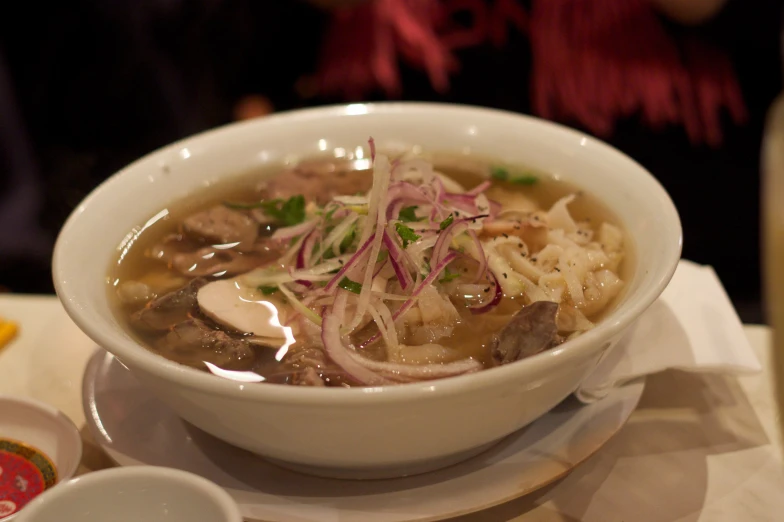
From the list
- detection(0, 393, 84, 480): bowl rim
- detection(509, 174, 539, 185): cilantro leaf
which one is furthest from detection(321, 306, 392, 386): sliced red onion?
detection(509, 174, 539, 185): cilantro leaf

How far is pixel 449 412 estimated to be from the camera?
909 mm

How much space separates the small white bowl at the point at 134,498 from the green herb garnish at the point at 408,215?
67 cm

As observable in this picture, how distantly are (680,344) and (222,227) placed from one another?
1.06 m

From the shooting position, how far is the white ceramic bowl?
0.88 m

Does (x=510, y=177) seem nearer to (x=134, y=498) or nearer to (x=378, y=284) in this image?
(x=378, y=284)

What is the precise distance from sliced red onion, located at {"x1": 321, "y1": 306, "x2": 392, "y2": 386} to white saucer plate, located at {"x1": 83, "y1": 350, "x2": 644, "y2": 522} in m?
0.16

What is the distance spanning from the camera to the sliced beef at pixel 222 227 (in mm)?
1637

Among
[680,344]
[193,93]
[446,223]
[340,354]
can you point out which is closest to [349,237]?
[446,223]

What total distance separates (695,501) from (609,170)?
2.43 feet

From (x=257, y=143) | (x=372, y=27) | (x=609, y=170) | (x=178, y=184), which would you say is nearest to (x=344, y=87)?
(x=372, y=27)

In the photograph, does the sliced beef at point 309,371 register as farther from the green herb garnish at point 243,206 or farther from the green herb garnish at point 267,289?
the green herb garnish at point 243,206

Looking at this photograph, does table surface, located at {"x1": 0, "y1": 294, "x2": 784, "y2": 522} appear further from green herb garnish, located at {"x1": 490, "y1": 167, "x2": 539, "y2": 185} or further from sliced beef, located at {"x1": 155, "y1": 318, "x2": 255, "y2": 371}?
green herb garnish, located at {"x1": 490, "y1": 167, "x2": 539, "y2": 185}

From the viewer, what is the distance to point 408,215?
1415mm

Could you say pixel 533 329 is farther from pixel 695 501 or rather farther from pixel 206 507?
pixel 206 507
